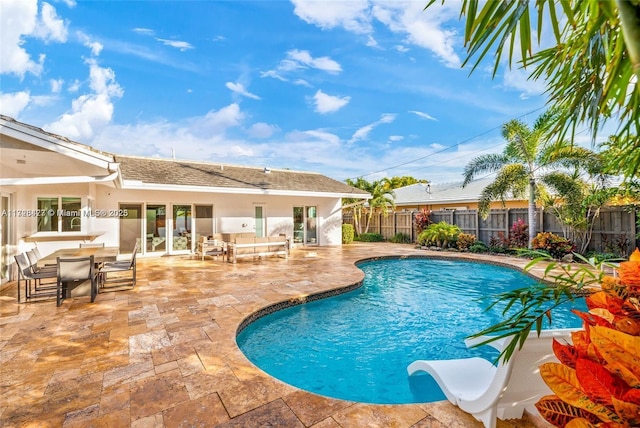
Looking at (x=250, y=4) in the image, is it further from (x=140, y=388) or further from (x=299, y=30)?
(x=140, y=388)

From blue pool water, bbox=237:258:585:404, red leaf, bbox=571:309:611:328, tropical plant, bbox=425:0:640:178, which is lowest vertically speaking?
blue pool water, bbox=237:258:585:404

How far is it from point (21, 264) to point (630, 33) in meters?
8.49

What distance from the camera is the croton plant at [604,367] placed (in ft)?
4.06

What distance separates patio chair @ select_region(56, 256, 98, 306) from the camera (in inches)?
229

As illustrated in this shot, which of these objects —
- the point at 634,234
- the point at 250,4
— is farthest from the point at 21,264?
the point at 634,234

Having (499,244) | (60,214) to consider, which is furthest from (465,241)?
(60,214)

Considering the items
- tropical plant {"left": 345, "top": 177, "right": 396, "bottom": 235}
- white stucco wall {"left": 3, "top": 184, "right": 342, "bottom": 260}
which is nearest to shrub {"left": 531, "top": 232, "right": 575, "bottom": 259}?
tropical plant {"left": 345, "top": 177, "right": 396, "bottom": 235}

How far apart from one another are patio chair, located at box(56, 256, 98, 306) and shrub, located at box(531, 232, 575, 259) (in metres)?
14.1

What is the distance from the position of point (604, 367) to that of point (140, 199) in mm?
13920

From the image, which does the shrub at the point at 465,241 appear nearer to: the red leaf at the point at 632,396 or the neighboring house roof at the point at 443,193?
the neighboring house roof at the point at 443,193

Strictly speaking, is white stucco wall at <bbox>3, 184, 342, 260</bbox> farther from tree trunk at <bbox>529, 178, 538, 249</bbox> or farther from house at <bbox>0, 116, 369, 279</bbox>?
tree trunk at <bbox>529, 178, 538, 249</bbox>

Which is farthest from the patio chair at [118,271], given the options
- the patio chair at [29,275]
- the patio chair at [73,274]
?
the patio chair at [29,275]

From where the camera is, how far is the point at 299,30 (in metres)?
13.5

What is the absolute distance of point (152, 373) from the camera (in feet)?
11.6
